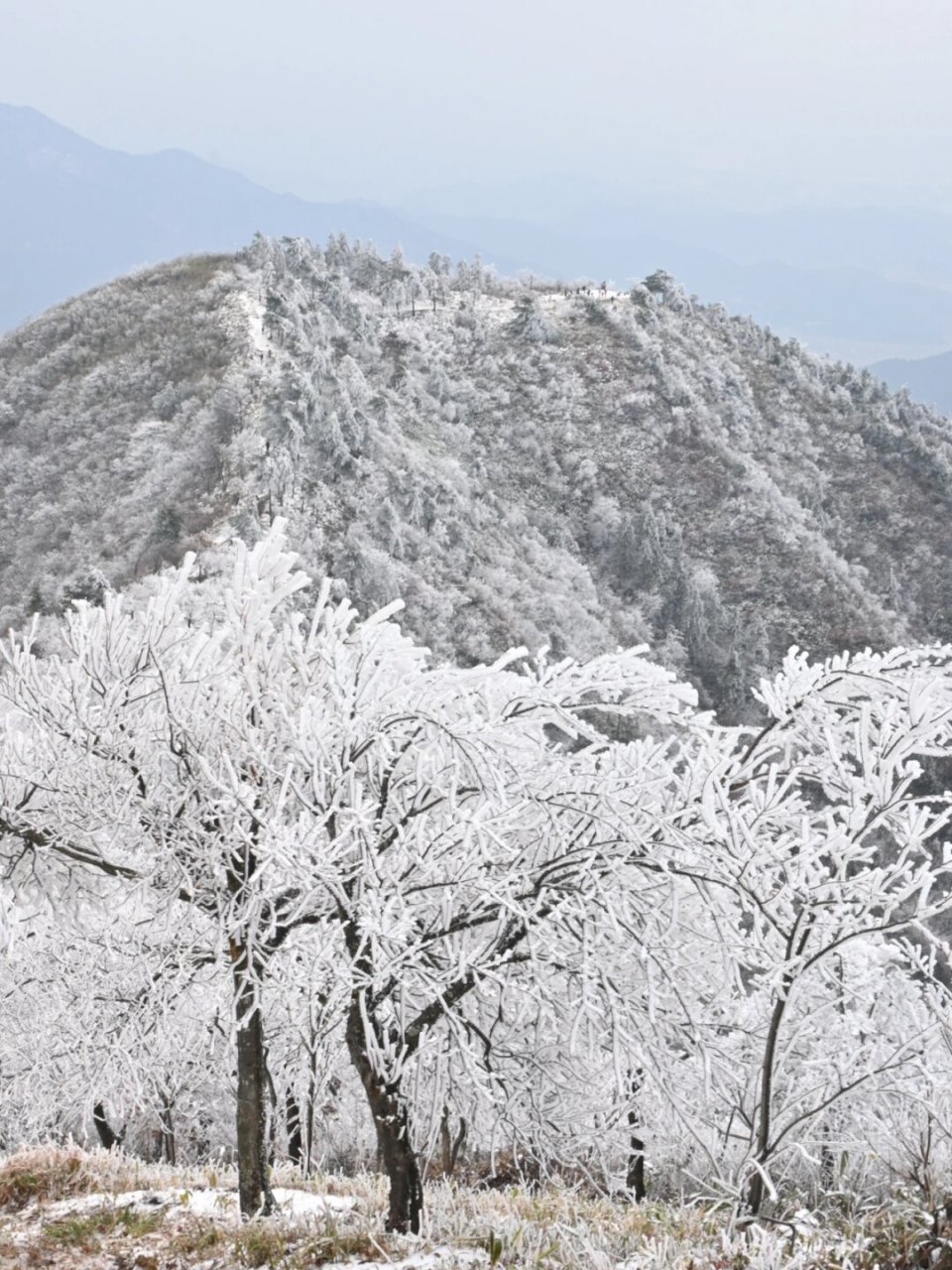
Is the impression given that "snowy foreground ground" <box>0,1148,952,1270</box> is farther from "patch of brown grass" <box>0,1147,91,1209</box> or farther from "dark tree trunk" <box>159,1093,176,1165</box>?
"dark tree trunk" <box>159,1093,176,1165</box>

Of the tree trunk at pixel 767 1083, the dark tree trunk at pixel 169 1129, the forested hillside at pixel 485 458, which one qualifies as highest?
the forested hillside at pixel 485 458

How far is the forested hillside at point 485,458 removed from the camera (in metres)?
40.3

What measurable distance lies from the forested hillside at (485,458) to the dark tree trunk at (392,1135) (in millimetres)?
29583

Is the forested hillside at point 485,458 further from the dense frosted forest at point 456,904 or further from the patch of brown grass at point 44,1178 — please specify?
the dense frosted forest at point 456,904

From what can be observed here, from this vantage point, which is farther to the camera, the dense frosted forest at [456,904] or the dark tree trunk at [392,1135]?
the dark tree trunk at [392,1135]

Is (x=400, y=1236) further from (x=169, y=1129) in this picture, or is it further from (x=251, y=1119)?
(x=169, y=1129)

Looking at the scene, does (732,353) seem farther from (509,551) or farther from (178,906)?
(178,906)

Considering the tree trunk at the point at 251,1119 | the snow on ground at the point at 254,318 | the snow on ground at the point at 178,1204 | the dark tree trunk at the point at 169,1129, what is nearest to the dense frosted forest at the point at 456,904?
the tree trunk at the point at 251,1119

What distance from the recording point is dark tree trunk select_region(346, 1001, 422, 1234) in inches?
192

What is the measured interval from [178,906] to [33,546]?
138ft

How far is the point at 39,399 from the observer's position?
2064 inches

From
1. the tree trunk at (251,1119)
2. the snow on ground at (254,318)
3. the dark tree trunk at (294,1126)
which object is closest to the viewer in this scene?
the tree trunk at (251,1119)

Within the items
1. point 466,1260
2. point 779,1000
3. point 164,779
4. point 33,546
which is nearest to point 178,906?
point 164,779

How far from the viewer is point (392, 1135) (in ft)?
16.1
